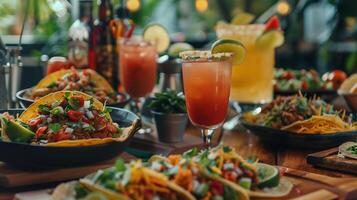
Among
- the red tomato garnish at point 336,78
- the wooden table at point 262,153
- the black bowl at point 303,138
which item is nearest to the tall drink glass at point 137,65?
the wooden table at point 262,153

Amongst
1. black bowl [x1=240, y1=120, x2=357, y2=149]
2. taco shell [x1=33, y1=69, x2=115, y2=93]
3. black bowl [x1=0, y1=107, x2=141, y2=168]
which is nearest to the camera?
black bowl [x1=0, y1=107, x2=141, y2=168]

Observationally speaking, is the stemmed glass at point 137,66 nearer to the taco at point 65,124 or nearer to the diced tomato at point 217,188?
the taco at point 65,124

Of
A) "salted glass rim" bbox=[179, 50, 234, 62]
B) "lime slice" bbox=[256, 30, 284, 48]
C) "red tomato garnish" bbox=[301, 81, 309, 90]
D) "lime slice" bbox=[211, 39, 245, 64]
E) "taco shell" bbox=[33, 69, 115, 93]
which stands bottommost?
"red tomato garnish" bbox=[301, 81, 309, 90]

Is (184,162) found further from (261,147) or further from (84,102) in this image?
(261,147)

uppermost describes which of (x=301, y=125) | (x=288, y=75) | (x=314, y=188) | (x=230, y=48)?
(x=230, y=48)

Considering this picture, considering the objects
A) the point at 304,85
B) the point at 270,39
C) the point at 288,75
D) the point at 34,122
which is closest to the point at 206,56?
the point at 34,122

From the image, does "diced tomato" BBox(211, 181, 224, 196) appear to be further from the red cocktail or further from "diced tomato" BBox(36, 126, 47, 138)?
the red cocktail

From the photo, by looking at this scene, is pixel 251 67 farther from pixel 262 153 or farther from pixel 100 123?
pixel 100 123

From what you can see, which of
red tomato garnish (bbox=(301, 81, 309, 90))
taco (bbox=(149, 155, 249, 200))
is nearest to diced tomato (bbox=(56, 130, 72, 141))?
taco (bbox=(149, 155, 249, 200))
